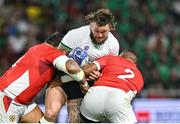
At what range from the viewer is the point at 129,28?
14.7m

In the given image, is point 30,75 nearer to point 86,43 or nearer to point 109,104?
point 86,43

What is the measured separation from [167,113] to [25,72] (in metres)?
4.64

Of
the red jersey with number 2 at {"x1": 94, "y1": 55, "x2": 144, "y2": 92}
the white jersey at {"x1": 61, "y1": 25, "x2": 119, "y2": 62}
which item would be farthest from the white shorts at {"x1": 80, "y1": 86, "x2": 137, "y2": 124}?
the white jersey at {"x1": 61, "y1": 25, "x2": 119, "y2": 62}

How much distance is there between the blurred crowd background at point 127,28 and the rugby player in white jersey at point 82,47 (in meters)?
4.71

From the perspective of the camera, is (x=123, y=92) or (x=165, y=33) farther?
(x=165, y=33)

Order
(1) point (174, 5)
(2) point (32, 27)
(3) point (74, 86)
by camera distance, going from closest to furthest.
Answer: (3) point (74, 86) < (2) point (32, 27) < (1) point (174, 5)

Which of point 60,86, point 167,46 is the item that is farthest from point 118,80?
point 167,46

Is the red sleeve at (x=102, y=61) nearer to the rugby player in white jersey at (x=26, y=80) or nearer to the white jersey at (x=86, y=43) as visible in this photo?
the white jersey at (x=86, y=43)

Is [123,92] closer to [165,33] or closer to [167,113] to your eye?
[167,113]

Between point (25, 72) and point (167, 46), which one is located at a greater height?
point (25, 72)

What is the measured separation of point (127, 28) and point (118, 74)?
22.3 feet

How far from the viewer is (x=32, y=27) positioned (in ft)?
46.7

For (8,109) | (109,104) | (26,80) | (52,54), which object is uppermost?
(52,54)

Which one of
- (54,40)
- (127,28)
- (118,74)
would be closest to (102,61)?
(118,74)
